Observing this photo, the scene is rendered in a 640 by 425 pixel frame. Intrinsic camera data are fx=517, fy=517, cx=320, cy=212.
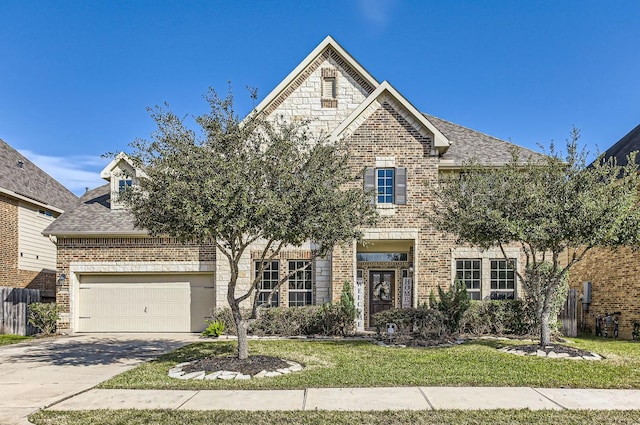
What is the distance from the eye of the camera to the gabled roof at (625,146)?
19.4 meters

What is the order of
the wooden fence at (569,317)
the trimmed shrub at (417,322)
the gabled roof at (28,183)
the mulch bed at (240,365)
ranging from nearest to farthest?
the mulch bed at (240,365), the trimmed shrub at (417,322), the wooden fence at (569,317), the gabled roof at (28,183)

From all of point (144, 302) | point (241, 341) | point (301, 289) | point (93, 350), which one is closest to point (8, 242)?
point (144, 302)

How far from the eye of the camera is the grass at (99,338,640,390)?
899cm

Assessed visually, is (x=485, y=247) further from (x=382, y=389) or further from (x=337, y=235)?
(x=382, y=389)

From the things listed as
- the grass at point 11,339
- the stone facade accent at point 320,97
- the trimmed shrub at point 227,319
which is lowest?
the grass at point 11,339

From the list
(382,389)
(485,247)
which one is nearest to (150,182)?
(382,389)

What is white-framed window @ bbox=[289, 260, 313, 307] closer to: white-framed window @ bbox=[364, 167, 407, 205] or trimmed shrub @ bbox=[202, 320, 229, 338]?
trimmed shrub @ bbox=[202, 320, 229, 338]

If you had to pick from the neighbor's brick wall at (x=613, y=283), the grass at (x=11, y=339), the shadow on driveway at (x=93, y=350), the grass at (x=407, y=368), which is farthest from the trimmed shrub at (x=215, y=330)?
the neighbor's brick wall at (x=613, y=283)

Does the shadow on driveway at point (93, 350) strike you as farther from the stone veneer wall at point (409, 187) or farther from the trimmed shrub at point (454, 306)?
the trimmed shrub at point (454, 306)

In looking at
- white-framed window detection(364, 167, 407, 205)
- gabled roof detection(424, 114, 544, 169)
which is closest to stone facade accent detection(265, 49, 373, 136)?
white-framed window detection(364, 167, 407, 205)

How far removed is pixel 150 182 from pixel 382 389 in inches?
235

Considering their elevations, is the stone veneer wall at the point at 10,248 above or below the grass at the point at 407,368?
above

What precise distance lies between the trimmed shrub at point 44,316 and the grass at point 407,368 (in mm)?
6829

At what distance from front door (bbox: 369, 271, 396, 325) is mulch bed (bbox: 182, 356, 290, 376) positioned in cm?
783
